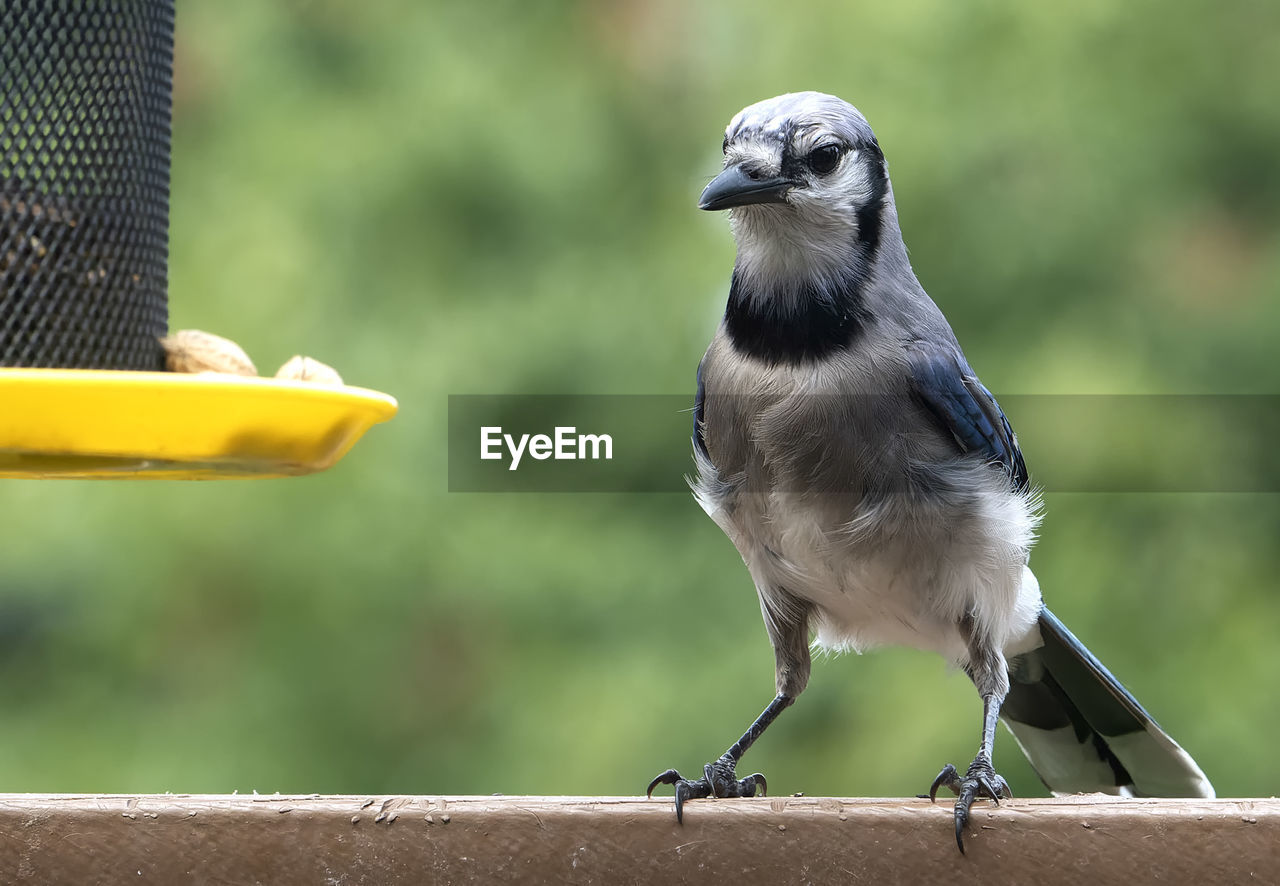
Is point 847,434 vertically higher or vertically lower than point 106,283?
lower

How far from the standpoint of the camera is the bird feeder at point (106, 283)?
1.53 metres

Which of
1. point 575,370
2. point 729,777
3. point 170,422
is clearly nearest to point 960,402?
point 729,777

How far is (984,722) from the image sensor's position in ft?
7.39

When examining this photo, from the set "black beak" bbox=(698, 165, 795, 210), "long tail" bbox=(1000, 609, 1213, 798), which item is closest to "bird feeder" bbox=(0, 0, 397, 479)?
"black beak" bbox=(698, 165, 795, 210)

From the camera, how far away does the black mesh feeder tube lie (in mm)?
1837

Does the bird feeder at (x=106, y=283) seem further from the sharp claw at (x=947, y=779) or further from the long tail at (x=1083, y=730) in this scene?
the long tail at (x=1083, y=730)

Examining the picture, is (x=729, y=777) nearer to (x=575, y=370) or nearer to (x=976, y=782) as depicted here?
(x=976, y=782)

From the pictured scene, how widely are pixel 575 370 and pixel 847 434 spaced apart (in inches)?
51.5

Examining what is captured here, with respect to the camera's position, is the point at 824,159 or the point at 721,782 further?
the point at 721,782

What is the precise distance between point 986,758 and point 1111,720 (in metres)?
0.42

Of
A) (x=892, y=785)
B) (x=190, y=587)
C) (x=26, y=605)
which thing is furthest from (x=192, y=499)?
(x=892, y=785)

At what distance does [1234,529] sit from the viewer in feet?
10.5

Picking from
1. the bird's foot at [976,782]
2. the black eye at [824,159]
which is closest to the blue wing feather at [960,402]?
the black eye at [824,159]

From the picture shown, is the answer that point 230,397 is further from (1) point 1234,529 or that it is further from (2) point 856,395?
(1) point 1234,529
